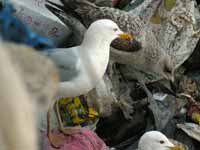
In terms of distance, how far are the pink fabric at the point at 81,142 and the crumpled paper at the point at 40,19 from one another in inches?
21.5

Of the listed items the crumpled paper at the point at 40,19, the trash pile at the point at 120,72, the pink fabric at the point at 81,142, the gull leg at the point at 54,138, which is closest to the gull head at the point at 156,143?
the trash pile at the point at 120,72

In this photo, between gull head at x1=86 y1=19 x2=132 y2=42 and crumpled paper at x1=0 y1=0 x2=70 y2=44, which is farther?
crumpled paper at x1=0 y1=0 x2=70 y2=44

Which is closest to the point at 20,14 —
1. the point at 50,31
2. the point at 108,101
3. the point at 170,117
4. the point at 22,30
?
the point at 50,31

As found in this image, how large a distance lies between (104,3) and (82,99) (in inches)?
29.7

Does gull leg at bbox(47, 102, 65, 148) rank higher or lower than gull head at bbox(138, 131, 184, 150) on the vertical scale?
higher

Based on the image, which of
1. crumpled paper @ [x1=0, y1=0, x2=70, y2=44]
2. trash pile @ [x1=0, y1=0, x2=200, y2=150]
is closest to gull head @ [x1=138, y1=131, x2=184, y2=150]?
trash pile @ [x1=0, y1=0, x2=200, y2=150]

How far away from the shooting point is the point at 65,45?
2.60m

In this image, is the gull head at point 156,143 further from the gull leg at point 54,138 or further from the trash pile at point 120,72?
the gull leg at point 54,138

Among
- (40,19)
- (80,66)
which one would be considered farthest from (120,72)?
(80,66)

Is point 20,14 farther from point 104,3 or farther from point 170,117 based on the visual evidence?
point 170,117

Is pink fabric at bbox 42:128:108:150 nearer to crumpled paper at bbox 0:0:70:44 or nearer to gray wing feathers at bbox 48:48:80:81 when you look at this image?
gray wing feathers at bbox 48:48:80:81

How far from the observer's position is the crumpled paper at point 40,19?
227 cm

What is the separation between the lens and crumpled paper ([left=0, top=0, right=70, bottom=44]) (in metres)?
2.27

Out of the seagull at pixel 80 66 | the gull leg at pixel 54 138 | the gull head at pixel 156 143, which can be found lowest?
the gull head at pixel 156 143
